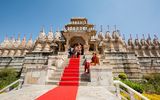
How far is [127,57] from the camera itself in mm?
18500

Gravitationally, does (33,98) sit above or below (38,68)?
below

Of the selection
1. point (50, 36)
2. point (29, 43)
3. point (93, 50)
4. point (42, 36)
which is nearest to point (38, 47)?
point (42, 36)

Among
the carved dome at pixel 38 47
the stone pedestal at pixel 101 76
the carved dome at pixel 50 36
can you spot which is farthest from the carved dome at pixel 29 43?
the stone pedestal at pixel 101 76

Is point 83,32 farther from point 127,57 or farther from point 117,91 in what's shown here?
point 117,91

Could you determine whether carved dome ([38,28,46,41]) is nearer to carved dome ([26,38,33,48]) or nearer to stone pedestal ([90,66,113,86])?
carved dome ([26,38,33,48])

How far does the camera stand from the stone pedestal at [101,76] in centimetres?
617

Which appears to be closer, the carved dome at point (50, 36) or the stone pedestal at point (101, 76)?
the stone pedestal at point (101, 76)

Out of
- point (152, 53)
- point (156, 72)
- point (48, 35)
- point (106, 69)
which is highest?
point (48, 35)

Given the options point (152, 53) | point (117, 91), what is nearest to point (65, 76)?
point (117, 91)

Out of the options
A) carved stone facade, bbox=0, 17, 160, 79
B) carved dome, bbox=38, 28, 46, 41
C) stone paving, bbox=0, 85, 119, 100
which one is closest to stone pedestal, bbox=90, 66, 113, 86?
stone paving, bbox=0, 85, 119, 100

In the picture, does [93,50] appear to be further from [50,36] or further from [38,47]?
[50,36]

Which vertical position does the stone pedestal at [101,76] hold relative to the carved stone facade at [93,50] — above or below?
below

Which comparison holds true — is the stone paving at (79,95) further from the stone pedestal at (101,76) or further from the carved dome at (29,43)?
the carved dome at (29,43)

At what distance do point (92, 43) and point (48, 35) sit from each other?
2269cm
